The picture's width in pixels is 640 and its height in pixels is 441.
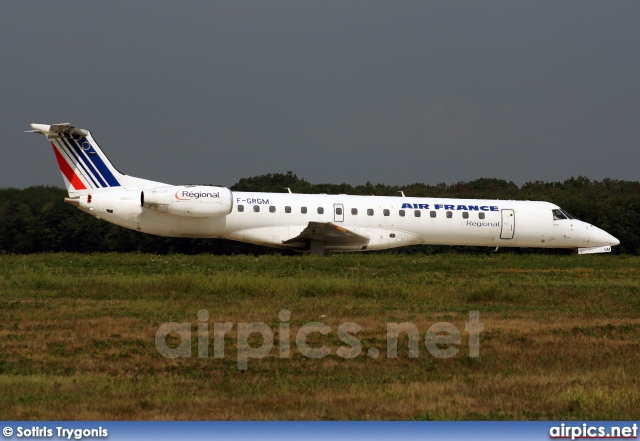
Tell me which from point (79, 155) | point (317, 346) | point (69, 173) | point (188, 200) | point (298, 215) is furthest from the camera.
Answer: point (298, 215)

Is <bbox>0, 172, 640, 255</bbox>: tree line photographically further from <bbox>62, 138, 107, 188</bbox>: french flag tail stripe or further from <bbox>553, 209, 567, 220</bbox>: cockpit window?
<bbox>553, 209, 567, 220</bbox>: cockpit window

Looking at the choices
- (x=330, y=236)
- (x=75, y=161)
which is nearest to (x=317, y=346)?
(x=330, y=236)

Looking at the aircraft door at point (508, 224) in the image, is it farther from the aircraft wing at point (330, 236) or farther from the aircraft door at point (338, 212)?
the aircraft door at point (338, 212)

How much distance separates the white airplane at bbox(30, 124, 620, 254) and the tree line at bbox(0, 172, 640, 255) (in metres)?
2.33

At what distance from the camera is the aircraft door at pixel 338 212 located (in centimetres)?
2967

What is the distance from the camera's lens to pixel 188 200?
27906mm

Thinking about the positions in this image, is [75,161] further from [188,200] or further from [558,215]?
[558,215]

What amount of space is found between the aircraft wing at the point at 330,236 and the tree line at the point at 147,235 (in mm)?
8236

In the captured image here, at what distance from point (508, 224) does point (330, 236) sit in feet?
21.5

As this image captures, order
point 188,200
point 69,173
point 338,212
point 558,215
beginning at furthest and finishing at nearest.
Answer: point 558,215
point 338,212
point 69,173
point 188,200

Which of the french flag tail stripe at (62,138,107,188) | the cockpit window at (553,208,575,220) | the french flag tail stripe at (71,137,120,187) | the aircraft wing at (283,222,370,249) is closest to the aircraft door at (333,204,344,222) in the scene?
the aircraft wing at (283,222,370,249)

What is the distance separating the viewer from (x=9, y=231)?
34.5 m

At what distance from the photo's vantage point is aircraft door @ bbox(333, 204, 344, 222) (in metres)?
29.7

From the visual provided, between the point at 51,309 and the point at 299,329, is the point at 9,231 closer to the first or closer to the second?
the point at 51,309
